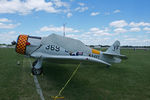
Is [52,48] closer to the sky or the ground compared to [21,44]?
closer to the ground

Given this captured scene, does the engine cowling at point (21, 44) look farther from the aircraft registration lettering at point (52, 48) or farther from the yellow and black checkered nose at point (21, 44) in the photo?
the aircraft registration lettering at point (52, 48)

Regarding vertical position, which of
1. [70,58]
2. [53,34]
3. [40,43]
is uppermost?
[53,34]

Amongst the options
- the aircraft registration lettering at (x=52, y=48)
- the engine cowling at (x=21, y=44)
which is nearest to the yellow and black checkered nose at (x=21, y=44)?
the engine cowling at (x=21, y=44)

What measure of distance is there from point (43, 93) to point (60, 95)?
1.94 ft

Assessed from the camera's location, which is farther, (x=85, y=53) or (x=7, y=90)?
(x=85, y=53)

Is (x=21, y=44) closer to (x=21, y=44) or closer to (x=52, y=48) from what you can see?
(x=21, y=44)

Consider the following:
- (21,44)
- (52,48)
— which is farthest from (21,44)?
(52,48)

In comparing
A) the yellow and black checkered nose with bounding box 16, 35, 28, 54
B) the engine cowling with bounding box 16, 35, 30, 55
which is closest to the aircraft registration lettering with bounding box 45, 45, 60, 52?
the engine cowling with bounding box 16, 35, 30, 55

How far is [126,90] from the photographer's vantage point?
16.0 feet

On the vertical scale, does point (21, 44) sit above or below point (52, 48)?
above

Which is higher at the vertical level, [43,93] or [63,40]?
[63,40]

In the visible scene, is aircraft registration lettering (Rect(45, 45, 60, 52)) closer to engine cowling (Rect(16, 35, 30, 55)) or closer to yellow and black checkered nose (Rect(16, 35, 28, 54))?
engine cowling (Rect(16, 35, 30, 55))

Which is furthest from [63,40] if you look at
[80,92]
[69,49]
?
[80,92]

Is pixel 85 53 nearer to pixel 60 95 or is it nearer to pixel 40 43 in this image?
pixel 40 43
